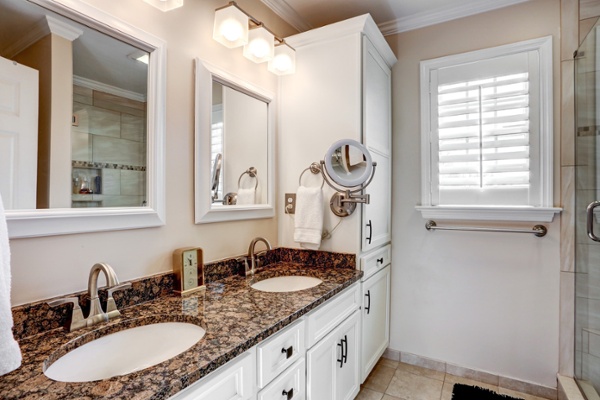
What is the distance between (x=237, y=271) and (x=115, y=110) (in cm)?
93

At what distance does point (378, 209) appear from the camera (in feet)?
6.85

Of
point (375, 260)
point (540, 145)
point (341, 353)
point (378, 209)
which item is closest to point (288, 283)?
point (341, 353)

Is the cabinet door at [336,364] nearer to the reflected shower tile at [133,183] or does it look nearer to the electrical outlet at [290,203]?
the electrical outlet at [290,203]

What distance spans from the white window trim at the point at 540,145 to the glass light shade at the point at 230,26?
131 centimetres

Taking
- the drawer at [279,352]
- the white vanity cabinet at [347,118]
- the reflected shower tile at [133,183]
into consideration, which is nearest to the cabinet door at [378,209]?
the white vanity cabinet at [347,118]

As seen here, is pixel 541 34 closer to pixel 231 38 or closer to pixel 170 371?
pixel 231 38

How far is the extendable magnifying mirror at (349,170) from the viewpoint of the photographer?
1.77 meters

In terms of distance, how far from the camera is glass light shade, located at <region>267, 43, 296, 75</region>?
183cm

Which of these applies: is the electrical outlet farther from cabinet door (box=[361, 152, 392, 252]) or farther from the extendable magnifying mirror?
cabinet door (box=[361, 152, 392, 252])

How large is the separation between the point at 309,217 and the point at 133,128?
3.30 feet

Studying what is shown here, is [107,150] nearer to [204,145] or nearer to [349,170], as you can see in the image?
[204,145]

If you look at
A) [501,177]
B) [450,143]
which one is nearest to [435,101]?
[450,143]

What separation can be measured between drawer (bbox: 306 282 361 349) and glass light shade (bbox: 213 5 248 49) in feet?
4.23

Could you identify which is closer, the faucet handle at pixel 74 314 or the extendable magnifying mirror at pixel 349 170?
the faucet handle at pixel 74 314
